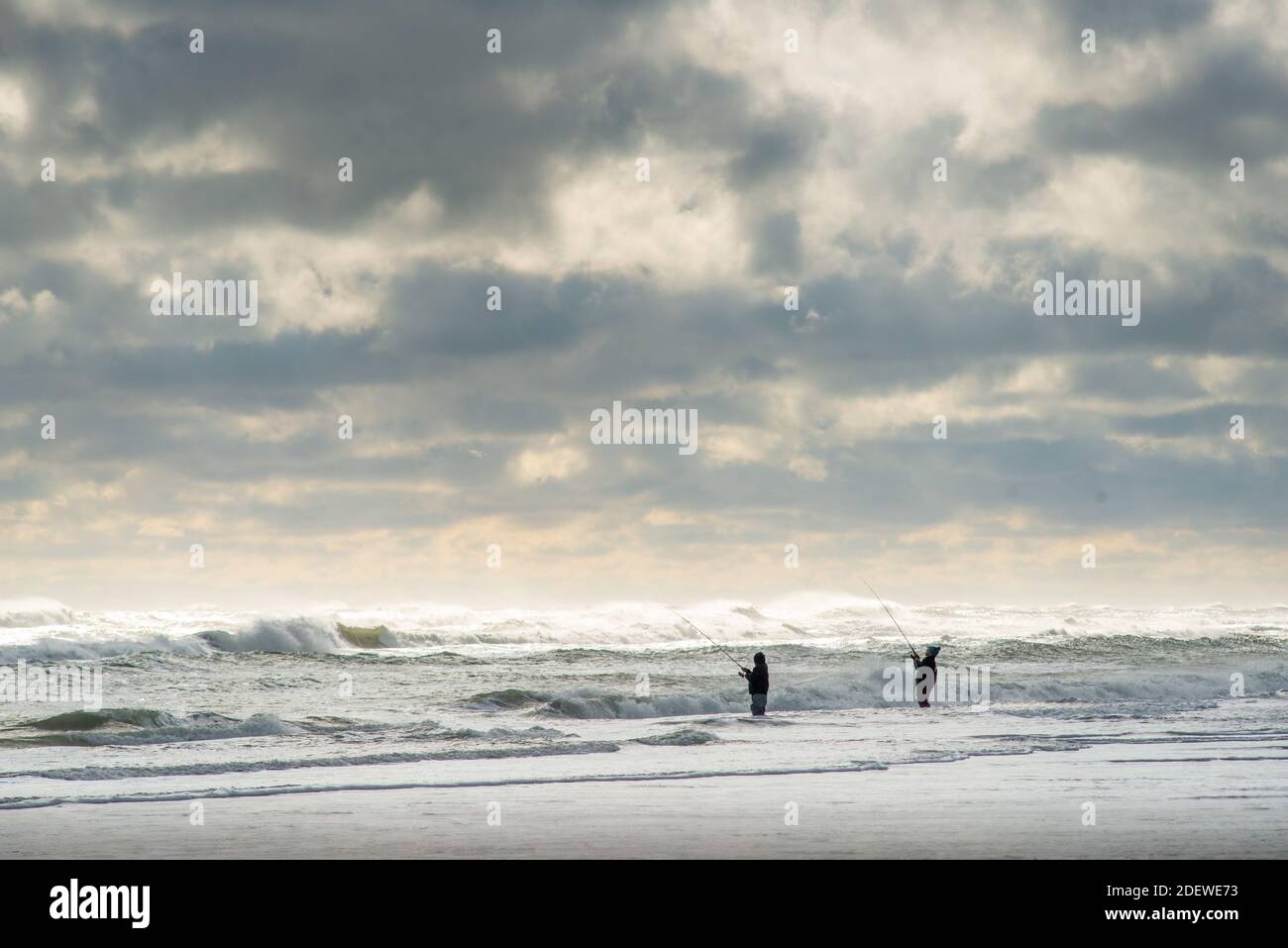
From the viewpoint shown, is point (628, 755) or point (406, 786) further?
point (628, 755)

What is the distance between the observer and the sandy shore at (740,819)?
9.58 meters

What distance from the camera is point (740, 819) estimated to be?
11.1 m

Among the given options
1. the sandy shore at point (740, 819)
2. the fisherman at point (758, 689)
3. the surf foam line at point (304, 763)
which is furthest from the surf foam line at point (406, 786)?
the fisherman at point (758, 689)

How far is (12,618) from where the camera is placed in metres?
59.6

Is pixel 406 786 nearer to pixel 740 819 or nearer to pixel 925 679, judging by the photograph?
pixel 740 819

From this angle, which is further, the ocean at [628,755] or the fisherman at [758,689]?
the fisherman at [758,689]

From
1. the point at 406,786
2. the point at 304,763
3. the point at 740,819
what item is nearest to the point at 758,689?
the point at 304,763

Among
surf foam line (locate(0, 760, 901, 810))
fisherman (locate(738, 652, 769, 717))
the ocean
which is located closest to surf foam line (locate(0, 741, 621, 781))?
the ocean

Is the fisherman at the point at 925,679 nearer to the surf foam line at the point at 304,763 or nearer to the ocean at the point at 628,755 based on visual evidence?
the ocean at the point at 628,755

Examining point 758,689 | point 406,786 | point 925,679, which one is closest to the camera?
point 406,786

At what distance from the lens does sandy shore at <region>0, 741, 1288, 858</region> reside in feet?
31.4

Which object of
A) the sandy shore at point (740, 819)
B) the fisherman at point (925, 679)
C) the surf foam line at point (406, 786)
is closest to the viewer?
the sandy shore at point (740, 819)
